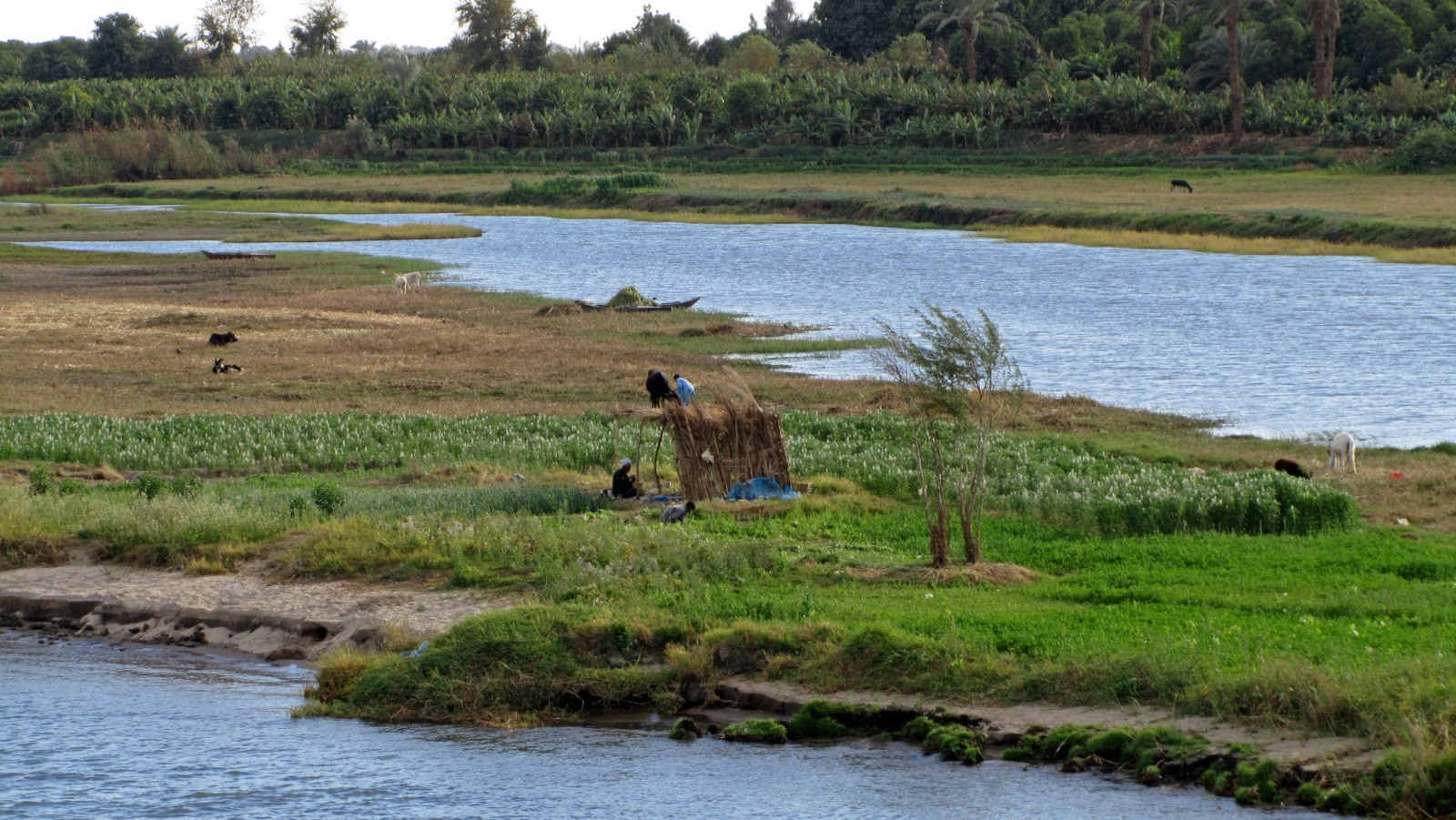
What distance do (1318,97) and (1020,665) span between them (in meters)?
74.3

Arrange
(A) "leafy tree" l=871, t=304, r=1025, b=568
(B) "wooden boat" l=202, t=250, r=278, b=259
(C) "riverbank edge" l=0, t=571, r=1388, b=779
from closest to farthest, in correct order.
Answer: (C) "riverbank edge" l=0, t=571, r=1388, b=779, (A) "leafy tree" l=871, t=304, r=1025, b=568, (B) "wooden boat" l=202, t=250, r=278, b=259

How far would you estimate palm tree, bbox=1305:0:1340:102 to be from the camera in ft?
248

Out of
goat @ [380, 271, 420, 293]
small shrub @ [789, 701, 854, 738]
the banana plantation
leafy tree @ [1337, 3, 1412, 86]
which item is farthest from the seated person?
leafy tree @ [1337, 3, 1412, 86]

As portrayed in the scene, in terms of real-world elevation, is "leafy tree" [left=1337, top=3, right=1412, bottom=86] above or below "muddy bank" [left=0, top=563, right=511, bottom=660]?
above

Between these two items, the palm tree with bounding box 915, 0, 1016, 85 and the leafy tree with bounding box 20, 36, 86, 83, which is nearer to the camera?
the palm tree with bounding box 915, 0, 1016, 85

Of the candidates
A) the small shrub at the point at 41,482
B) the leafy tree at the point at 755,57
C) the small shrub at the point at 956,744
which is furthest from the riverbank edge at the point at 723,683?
the leafy tree at the point at 755,57

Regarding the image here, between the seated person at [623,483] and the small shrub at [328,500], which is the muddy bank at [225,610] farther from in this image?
the seated person at [623,483]

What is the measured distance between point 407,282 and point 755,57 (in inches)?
3635

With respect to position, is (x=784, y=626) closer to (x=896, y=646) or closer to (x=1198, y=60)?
(x=896, y=646)

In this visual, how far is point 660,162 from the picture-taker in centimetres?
9850

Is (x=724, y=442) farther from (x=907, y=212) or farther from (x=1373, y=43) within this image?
(x=1373, y=43)

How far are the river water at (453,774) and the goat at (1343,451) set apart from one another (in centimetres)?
1197

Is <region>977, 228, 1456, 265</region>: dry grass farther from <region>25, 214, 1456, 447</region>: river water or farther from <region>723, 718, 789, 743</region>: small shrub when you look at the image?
<region>723, 718, 789, 743</region>: small shrub

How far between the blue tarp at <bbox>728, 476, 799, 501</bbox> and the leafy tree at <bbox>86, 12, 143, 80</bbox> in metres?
145
